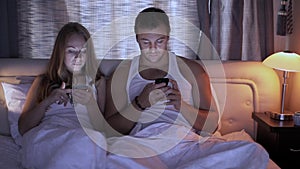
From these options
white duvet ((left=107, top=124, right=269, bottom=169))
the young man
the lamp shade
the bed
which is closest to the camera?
white duvet ((left=107, top=124, right=269, bottom=169))

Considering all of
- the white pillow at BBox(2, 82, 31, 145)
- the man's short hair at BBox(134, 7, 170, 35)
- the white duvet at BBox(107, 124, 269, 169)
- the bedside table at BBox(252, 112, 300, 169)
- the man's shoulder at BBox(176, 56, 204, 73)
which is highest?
the man's short hair at BBox(134, 7, 170, 35)

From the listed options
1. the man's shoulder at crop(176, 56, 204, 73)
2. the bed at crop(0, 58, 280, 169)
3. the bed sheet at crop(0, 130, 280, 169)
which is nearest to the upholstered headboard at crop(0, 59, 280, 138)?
the bed at crop(0, 58, 280, 169)

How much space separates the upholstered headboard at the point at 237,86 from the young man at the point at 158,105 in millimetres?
265

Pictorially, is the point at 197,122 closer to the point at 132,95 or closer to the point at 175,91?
the point at 175,91

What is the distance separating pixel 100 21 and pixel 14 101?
0.82 meters

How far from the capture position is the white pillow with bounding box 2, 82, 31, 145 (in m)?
Answer: 1.99

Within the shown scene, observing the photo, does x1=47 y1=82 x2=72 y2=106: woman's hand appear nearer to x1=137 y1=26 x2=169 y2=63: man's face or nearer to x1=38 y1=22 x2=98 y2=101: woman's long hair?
x1=38 y1=22 x2=98 y2=101: woman's long hair

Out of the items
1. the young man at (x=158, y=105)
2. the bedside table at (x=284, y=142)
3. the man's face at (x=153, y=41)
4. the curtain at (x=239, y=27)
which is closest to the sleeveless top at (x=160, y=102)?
the young man at (x=158, y=105)

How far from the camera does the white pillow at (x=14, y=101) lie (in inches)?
78.4

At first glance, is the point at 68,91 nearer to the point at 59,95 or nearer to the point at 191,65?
the point at 59,95

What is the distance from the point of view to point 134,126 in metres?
1.85

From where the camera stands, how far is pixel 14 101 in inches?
79.0

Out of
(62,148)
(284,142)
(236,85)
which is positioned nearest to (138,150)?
(62,148)

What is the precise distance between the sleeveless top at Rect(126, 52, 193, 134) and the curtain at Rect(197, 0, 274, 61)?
561mm
